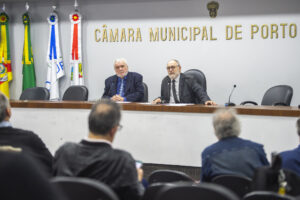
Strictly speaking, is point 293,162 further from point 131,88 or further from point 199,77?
point 131,88

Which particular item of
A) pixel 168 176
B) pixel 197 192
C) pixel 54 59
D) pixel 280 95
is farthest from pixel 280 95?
pixel 54 59

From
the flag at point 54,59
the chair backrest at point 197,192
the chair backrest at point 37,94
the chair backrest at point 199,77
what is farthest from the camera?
the flag at point 54,59

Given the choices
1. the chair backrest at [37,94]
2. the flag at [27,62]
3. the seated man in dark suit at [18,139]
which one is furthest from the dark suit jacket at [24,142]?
the flag at [27,62]

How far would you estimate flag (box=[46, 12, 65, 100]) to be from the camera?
22.4 feet

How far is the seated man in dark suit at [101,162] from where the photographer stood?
5.58ft

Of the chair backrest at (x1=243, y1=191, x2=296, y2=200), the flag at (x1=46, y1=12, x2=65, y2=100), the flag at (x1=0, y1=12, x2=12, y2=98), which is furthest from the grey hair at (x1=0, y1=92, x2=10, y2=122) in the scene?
the flag at (x1=0, y1=12, x2=12, y2=98)

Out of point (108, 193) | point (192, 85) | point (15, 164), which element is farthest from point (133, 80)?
point (15, 164)

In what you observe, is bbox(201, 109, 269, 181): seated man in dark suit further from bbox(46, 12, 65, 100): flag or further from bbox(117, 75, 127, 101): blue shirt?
bbox(46, 12, 65, 100): flag

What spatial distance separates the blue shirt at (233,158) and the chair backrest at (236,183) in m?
0.15

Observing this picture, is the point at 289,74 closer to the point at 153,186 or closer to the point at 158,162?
the point at 158,162

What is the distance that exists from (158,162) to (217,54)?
2743 millimetres

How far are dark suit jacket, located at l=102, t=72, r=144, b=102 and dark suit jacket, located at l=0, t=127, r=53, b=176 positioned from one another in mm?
2668

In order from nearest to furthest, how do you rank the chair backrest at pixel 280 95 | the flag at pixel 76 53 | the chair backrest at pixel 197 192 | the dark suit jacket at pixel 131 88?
the chair backrest at pixel 197 192, the chair backrest at pixel 280 95, the dark suit jacket at pixel 131 88, the flag at pixel 76 53

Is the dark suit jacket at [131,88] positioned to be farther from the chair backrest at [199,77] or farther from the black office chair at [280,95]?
the black office chair at [280,95]
